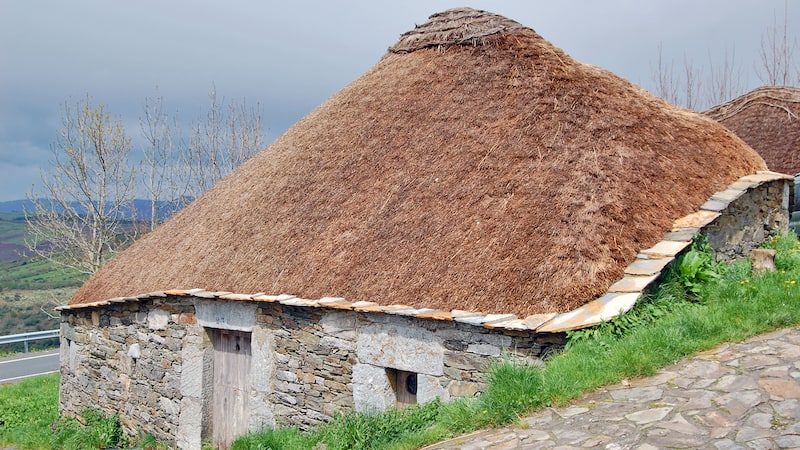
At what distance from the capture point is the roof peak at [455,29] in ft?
31.1

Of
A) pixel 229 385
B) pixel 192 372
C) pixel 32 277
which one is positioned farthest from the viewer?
pixel 32 277

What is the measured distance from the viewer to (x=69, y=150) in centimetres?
1920

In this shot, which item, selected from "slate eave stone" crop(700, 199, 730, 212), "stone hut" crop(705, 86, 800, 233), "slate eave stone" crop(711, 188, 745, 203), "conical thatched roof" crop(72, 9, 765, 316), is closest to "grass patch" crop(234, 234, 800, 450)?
"conical thatched roof" crop(72, 9, 765, 316)

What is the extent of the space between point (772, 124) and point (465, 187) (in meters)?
7.87

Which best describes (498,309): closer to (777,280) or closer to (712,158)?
(777,280)

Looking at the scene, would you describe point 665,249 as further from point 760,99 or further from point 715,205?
point 760,99

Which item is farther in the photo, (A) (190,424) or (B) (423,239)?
(A) (190,424)

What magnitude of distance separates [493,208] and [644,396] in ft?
8.61

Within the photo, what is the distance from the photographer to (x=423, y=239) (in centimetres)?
699

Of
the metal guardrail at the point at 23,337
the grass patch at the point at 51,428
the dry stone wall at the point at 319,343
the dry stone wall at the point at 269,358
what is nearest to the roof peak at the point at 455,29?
the dry stone wall at the point at 319,343

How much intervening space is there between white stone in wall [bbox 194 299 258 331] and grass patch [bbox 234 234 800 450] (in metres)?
2.01

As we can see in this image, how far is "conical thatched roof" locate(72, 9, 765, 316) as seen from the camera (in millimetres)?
6133

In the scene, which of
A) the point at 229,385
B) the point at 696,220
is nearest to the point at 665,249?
the point at 696,220

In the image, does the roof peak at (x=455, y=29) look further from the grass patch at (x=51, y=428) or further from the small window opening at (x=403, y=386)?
the grass patch at (x=51, y=428)
